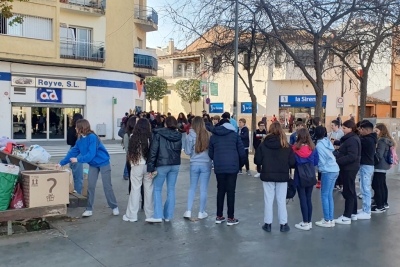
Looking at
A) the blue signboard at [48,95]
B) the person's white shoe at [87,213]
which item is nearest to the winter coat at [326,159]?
the person's white shoe at [87,213]

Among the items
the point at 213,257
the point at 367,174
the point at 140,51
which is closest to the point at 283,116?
the point at 140,51

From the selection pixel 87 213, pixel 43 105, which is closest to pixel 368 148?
pixel 87 213

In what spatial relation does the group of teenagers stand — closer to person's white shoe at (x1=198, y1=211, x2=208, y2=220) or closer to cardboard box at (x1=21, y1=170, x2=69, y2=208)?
person's white shoe at (x1=198, y1=211, x2=208, y2=220)

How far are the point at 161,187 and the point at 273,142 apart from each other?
6.51 ft

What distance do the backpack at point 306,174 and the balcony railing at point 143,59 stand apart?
2380 centimetres

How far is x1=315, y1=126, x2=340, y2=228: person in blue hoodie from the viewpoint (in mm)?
6676

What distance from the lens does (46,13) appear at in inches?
939

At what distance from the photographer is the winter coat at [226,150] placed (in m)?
6.56

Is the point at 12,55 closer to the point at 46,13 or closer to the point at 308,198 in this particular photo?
the point at 46,13

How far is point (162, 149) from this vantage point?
6578mm

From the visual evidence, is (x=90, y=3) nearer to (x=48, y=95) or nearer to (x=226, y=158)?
(x=48, y=95)

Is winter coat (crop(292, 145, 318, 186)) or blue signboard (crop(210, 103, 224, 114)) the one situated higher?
blue signboard (crop(210, 103, 224, 114))

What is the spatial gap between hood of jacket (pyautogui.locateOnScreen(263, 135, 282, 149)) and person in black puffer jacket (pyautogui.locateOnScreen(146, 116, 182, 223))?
1.42 meters

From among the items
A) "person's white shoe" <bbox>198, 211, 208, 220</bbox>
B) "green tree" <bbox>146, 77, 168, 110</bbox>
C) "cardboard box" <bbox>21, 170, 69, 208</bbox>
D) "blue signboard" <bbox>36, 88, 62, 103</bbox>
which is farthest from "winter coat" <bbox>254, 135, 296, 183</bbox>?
"green tree" <bbox>146, 77, 168, 110</bbox>
